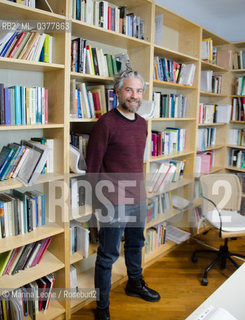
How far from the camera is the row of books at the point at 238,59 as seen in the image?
11.8 feet

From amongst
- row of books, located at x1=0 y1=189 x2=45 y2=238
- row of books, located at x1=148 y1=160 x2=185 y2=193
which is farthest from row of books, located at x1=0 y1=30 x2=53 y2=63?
row of books, located at x1=148 y1=160 x2=185 y2=193

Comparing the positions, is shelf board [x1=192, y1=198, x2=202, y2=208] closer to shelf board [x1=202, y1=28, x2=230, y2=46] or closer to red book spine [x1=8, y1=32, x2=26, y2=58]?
shelf board [x1=202, y1=28, x2=230, y2=46]

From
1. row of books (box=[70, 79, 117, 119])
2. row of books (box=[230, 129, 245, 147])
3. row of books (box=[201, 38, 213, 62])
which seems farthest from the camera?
row of books (box=[230, 129, 245, 147])

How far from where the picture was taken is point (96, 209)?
2.17 meters

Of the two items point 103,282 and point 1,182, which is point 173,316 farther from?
point 1,182

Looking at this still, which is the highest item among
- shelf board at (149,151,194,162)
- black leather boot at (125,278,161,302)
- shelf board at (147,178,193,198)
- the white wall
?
the white wall

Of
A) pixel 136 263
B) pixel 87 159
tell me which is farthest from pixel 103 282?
pixel 87 159

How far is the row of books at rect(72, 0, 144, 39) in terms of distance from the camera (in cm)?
192

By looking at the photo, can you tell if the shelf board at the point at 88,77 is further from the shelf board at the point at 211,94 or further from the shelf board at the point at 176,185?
the shelf board at the point at 211,94

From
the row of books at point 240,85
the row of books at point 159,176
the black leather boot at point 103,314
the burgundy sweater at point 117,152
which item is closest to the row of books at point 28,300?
the black leather boot at point 103,314

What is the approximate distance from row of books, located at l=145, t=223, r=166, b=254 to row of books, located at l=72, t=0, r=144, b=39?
1827mm

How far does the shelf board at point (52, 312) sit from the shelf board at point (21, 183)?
957 mm

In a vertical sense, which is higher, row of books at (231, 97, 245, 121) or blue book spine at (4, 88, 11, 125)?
row of books at (231, 97, 245, 121)

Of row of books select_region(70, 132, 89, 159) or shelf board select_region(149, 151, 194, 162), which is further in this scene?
shelf board select_region(149, 151, 194, 162)
